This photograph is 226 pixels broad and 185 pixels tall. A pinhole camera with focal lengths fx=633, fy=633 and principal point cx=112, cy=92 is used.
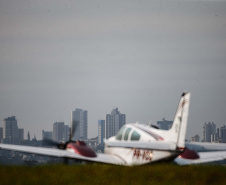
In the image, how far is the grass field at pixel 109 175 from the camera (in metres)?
21.8

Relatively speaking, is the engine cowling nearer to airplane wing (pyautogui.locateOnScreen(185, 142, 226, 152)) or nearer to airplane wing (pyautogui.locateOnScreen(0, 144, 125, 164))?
airplane wing (pyautogui.locateOnScreen(185, 142, 226, 152))

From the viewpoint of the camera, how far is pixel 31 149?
105 ft

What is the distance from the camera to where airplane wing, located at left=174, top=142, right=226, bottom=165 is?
32.8 m

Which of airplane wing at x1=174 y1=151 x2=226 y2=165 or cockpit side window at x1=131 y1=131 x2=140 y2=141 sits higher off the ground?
cockpit side window at x1=131 y1=131 x2=140 y2=141

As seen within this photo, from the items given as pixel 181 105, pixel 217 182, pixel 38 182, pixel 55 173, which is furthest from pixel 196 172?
pixel 38 182

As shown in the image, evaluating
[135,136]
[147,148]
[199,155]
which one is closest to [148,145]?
[147,148]

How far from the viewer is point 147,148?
29.8m

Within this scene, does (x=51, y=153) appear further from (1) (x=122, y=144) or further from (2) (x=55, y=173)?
(2) (x=55, y=173)

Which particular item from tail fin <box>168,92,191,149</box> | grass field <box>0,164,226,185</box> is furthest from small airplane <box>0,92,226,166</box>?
grass field <box>0,164,226,185</box>

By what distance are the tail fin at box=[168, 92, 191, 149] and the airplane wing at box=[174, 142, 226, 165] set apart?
294cm

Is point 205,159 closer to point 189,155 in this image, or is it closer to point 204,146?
point 189,155

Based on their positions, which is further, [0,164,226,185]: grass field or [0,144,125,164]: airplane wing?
[0,144,125,164]: airplane wing

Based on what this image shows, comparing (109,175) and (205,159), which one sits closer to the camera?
(109,175)

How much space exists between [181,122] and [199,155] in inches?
216
